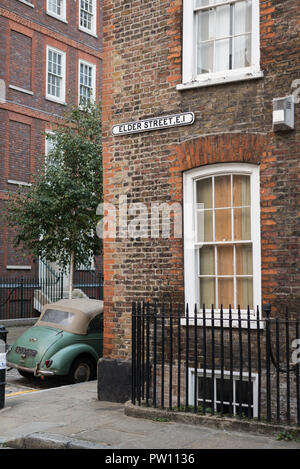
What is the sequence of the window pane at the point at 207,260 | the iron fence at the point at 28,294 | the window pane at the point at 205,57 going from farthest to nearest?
the iron fence at the point at 28,294, the window pane at the point at 205,57, the window pane at the point at 207,260

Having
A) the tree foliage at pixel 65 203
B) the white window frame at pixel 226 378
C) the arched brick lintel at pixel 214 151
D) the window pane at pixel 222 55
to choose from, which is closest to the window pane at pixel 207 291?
the white window frame at pixel 226 378

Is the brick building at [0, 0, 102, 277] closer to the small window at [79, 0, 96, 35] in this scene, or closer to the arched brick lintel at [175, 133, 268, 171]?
the small window at [79, 0, 96, 35]

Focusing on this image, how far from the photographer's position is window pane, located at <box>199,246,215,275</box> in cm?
820

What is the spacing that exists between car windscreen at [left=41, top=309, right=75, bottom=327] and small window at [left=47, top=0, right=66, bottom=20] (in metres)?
16.2

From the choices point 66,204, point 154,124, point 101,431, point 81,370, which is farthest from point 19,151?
point 101,431

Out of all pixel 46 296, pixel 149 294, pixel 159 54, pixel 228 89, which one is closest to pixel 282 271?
pixel 149 294

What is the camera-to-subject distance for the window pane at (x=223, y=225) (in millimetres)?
8102

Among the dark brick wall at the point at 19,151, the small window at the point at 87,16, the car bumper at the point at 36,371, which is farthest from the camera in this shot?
the small window at the point at 87,16

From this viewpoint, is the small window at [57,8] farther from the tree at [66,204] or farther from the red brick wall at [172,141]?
the red brick wall at [172,141]

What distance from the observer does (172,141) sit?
8.54 meters

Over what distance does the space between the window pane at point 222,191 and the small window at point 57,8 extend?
1875 cm

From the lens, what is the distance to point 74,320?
38.7 ft

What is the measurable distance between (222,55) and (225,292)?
3405 mm

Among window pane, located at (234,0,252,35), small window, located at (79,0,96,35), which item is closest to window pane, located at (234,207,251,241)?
window pane, located at (234,0,252,35)
